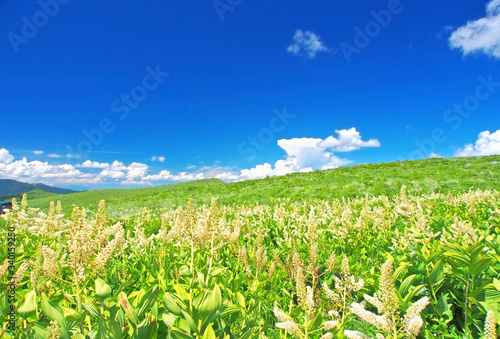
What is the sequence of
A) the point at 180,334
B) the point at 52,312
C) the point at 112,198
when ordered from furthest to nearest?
the point at 112,198 < the point at 52,312 < the point at 180,334

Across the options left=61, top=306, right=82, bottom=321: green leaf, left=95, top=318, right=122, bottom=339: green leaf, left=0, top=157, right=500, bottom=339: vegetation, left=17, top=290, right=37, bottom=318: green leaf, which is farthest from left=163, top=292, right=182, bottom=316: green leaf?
left=17, top=290, right=37, bottom=318: green leaf

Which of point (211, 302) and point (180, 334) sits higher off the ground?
Result: point (211, 302)

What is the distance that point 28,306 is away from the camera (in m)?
2.00

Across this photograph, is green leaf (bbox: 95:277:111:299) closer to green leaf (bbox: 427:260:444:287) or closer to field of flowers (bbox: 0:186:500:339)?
field of flowers (bbox: 0:186:500:339)

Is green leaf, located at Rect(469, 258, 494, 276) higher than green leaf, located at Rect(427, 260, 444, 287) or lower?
higher

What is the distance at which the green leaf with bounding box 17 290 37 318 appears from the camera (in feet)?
6.42

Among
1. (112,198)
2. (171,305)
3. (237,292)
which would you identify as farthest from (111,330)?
(112,198)

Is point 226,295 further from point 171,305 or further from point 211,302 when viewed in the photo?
point 211,302

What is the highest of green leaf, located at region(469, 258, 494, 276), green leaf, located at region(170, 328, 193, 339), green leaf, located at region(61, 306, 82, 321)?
green leaf, located at region(469, 258, 494, 276)

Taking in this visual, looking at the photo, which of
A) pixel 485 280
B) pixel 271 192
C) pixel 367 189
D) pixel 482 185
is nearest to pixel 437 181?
pixel 482 185

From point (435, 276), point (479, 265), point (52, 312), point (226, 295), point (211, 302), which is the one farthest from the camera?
point (226, 295)

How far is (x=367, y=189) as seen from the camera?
1661 cm

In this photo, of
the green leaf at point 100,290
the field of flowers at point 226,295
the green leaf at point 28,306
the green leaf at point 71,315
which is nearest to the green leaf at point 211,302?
the field of flowers at point 226,295

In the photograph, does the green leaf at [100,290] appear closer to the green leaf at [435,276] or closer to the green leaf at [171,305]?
the green leaf at [171,305]
